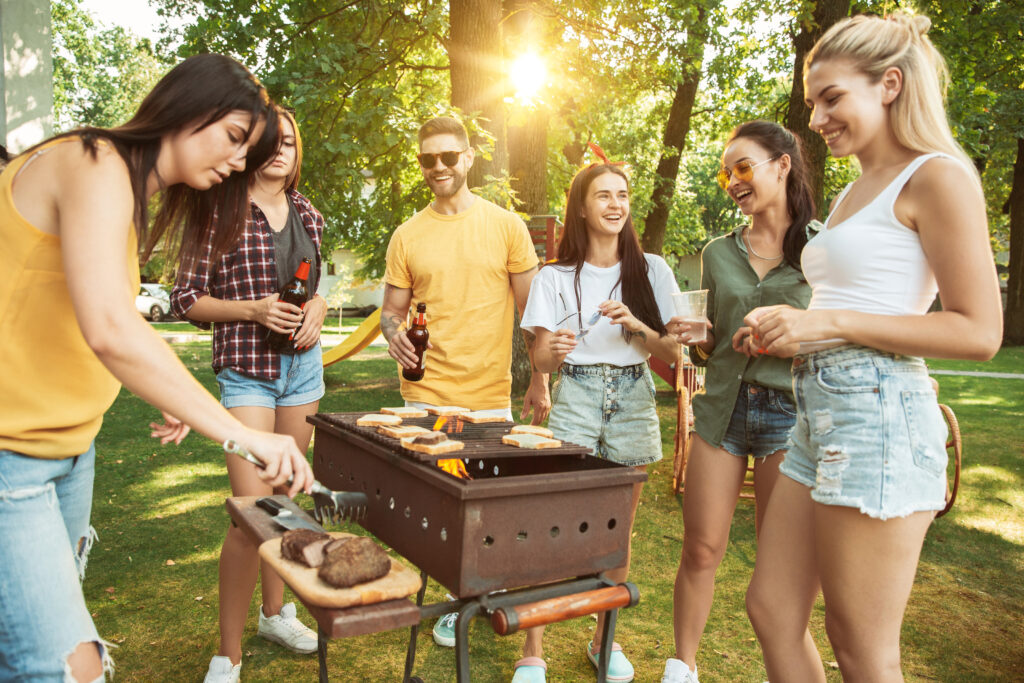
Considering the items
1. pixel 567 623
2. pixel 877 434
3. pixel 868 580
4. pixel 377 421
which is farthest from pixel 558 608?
pixel 567 623

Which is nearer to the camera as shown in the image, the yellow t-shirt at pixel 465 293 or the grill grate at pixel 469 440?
the grill grate at pixel 469 440

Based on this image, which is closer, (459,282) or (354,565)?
(354,565)

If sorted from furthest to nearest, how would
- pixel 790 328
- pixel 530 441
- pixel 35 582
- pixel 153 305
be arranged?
pixel 153 305, pixel 530 441, pixel 790 328, pixel 35 582

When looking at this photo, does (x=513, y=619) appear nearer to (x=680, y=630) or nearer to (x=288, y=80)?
(x=680, y=630)

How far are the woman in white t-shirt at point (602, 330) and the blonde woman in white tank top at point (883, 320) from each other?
1215 millimetres

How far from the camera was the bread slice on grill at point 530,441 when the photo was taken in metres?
2.34

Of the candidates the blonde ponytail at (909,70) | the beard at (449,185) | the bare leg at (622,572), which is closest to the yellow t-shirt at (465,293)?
the beard at (449,185)

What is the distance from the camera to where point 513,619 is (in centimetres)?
182

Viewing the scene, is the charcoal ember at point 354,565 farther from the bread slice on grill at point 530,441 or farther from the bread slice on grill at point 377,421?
the bread slice on grill at point 377,421

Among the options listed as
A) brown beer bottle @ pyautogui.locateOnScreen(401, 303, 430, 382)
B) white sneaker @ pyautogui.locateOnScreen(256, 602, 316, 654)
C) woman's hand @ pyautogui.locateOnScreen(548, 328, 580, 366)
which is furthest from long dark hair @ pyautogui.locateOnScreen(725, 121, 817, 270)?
white sneaker @ pyautogui.locateOnScreen(256, 602, 316, 654)

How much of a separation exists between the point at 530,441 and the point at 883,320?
3.77 feet

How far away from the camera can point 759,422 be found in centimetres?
283

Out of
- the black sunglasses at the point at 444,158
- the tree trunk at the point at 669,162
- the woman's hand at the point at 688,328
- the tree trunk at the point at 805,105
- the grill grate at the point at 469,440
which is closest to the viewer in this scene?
the grill grate at the point at 469,440

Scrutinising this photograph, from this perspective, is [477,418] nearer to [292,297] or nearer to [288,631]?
[292,297]
